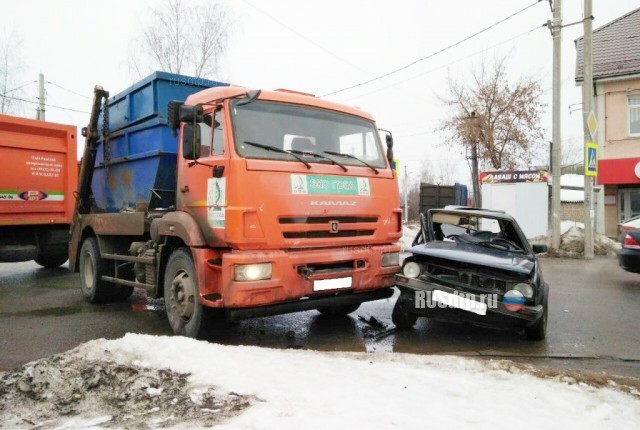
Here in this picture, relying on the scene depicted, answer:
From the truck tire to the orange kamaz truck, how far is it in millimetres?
962

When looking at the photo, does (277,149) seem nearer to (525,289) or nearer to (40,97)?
(525,289)

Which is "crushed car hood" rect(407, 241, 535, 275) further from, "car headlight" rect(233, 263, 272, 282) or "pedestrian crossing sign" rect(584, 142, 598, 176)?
"pedestrian crossing sign" rect(584, 142, 598, 176)

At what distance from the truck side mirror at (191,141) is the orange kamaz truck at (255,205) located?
12mm

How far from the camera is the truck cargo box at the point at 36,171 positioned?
9266 mm

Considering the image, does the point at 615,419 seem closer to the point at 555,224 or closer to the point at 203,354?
the point at 203,354

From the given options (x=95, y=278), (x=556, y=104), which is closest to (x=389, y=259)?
(x=95, y=278)

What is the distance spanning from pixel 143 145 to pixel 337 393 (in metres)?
4.45

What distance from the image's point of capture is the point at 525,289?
16.0 ft

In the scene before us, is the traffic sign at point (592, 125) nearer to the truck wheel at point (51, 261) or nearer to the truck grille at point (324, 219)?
the truck grille at point (324, 219)

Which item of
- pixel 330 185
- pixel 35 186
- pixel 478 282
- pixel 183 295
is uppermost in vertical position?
pixel 35 186

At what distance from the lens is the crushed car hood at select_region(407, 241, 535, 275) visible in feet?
16.3

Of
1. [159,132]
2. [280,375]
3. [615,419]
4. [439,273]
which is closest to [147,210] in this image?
[159,132]

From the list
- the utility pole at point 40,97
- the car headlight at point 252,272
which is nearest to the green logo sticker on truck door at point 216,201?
the car headlight at point 252,272

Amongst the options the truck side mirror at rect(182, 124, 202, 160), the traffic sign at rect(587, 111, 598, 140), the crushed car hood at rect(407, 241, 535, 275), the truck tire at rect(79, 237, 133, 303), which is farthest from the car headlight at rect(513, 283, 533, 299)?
the traffic sign at rect(587, 111, 598, 140)
